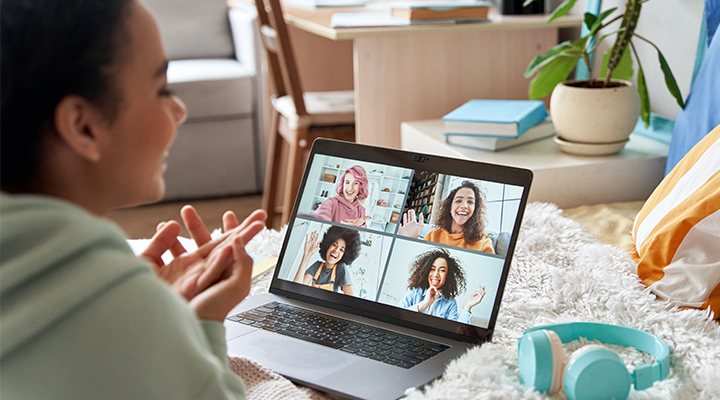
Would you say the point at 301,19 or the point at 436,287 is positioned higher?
the point at 301,19

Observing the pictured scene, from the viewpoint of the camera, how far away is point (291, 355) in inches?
26.0

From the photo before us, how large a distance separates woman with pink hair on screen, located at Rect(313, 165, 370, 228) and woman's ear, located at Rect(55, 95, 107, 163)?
0.40 metres

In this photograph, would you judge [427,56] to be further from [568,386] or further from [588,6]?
[568,386]

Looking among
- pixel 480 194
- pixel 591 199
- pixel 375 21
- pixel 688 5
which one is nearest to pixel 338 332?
pixel 480 194

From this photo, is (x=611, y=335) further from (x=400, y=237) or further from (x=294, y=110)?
(x=294, y=110)

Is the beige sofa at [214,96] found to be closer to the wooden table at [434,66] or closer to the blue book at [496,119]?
the wooden table at [434,66]

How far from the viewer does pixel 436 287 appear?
71 cm

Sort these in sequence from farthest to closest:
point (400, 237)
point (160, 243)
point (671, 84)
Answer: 1. point (671, 84)
2. point (400, 237)
3. point (160, 243)

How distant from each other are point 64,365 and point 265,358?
0.29 m

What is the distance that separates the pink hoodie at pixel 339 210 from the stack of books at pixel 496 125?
560 mm

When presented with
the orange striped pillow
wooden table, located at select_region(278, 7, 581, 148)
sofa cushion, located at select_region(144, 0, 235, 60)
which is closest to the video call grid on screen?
the orange striped pillow

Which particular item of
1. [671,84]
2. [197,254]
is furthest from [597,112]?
[197,254]

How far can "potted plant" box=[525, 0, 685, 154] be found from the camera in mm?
1187

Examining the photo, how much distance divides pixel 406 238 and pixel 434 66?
98 cm
